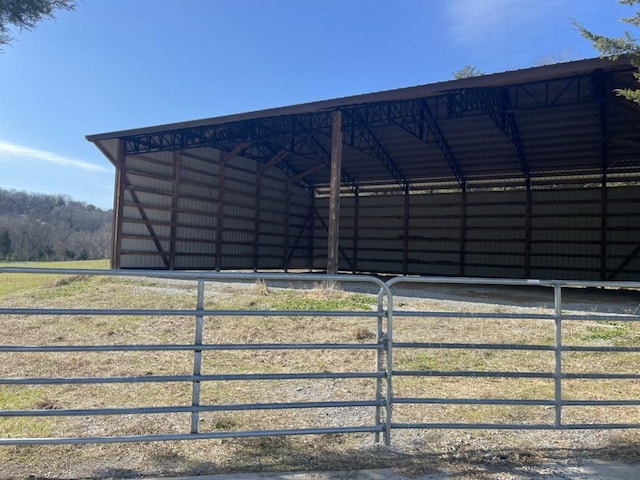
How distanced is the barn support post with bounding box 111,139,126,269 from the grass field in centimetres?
954

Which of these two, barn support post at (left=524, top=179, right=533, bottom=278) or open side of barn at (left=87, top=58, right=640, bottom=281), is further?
A: barn support post at (left=524, top=179, right=533, bottom=278)

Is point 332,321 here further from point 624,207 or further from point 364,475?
point 624,207

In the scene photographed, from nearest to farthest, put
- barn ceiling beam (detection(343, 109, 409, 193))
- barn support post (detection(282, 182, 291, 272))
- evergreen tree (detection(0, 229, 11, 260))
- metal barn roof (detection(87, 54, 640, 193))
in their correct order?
metal barn roof (detection(87, 54, 640, 193)) < barn ceiling beam (detection(343, 109, 409, 193)) < barn support post (detection(282, 182, 291, 272)) < evergreen tree (detection(0, 229, 11, 260))

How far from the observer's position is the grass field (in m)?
3.41

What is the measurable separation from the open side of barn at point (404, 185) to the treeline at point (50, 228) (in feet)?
93.6

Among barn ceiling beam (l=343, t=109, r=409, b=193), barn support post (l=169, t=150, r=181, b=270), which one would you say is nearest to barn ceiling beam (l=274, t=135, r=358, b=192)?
barn ceiling beam (l=343, t=109, r=409, b=193)

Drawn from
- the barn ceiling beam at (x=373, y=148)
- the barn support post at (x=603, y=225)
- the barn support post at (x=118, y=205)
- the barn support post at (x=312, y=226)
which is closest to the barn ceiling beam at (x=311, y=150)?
the barn ceiling beam at (x=373, y=148)

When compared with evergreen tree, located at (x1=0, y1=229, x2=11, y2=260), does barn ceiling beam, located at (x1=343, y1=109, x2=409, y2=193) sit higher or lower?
higher

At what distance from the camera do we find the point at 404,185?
2634 cm

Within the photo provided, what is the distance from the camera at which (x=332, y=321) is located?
9.06 meters

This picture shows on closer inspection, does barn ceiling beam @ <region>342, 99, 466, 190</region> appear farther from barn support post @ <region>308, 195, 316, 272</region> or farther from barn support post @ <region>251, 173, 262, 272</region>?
barn support post @ <region>308, 195, 316, 272</region>

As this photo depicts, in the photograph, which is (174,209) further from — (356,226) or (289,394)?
(289,394)

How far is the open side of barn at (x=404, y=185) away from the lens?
1705cm

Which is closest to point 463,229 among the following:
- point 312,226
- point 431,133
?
point 431,133
